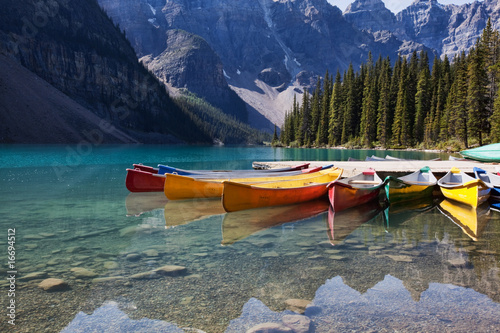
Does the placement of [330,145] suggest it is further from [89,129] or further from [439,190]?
[439,190]

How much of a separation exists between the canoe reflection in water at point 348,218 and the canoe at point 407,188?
30.8 inches

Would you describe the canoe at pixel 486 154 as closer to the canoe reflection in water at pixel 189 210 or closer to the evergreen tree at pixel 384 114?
the canoe reflection in water at pixel 189 210

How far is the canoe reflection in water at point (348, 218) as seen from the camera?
29.7ft

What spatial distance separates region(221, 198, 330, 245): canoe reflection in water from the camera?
909 cm

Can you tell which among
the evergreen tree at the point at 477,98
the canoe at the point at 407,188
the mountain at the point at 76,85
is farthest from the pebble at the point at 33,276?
the mountain at the point at 76,85

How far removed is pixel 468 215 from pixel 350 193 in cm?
424

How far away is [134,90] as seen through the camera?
136625 mm

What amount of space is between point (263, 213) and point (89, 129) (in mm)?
83893

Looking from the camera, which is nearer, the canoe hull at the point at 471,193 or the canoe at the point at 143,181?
the canoe hull at the point at 471,193

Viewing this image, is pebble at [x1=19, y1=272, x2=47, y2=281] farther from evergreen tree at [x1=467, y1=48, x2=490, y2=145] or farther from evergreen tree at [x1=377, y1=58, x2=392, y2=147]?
evergreen tree at [x1=377, y1=58, x2=392, y2=147]

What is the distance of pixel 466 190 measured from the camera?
42.5 ft

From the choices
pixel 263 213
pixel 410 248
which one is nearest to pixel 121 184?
pixel 263 213

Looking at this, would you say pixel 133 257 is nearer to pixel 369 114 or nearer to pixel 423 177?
pixel 423 177

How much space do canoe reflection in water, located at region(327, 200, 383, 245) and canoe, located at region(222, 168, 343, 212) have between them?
1293 millimetres
